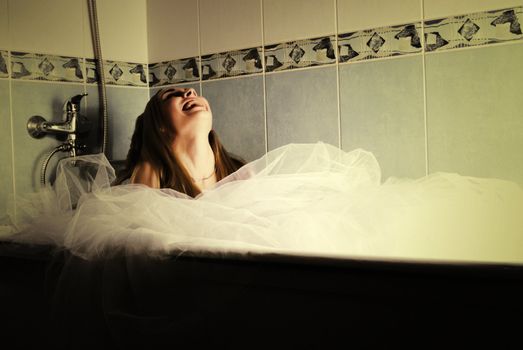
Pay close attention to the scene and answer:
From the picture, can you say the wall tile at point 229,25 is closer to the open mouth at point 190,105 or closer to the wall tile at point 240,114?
the wall tile at point 240,114

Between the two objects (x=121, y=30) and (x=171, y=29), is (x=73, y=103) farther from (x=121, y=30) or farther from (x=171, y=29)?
(x=171, y=29)

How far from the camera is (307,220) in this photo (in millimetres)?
998

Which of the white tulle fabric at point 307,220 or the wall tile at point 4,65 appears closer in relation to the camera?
the white tulle fabric at point 307,220

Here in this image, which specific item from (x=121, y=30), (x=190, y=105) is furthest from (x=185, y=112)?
(x=121, y=30)

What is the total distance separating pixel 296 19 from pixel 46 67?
0.90 m

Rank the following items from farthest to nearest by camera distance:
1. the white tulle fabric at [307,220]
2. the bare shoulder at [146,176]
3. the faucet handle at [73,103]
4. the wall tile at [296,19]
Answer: the faucet handle at [73,103] < the wall tile at [296,19] < the bare shoulder at [146,176] < the white tulle fabric at [307,220]

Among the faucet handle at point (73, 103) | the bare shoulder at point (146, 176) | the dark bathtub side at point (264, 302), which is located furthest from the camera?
the faucet handle at point (73, 103)

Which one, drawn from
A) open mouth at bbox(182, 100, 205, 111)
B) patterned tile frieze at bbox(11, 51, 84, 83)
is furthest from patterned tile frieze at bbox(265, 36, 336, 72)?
patterned tile frieze at bbox(11, 51, 84, 83)

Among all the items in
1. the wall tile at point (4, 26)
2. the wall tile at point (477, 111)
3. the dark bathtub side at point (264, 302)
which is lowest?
the dark bathtub side at point (264, 302)

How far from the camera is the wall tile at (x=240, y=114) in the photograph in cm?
207

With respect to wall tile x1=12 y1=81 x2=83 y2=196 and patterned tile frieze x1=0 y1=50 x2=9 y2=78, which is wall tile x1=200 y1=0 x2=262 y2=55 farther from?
patterned tile frieze x1=0 y1=50 x2=9 y2=78

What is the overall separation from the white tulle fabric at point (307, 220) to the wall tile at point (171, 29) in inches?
41.5

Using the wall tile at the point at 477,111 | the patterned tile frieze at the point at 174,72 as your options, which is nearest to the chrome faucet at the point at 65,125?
the patterned tile frieze at the point at 174,72

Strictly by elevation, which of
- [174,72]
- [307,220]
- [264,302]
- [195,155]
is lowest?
[264,302]
